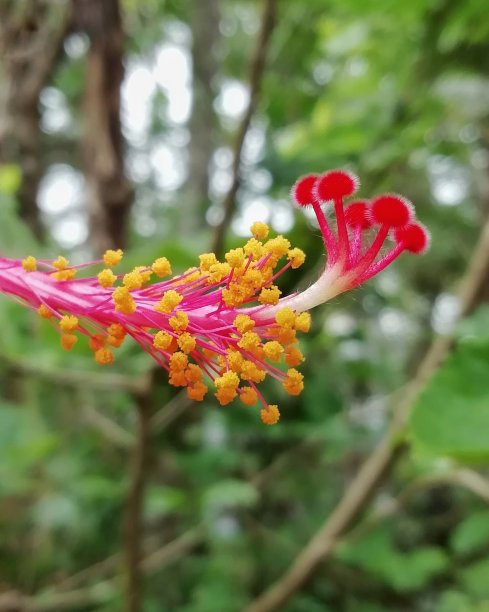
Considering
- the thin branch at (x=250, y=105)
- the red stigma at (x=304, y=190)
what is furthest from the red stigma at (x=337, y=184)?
the thin branch at (x=250, y=105)

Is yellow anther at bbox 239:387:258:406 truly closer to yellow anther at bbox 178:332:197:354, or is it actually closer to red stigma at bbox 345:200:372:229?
yellow anther at bbox 178:332:197:354

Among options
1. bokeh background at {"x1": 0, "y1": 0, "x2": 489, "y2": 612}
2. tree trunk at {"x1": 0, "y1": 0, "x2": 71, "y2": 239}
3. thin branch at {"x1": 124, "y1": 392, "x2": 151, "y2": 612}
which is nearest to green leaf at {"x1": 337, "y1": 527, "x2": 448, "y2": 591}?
bokeh background at {"x1": 0, "y1": 0, "x2": 489, "y2": 612}

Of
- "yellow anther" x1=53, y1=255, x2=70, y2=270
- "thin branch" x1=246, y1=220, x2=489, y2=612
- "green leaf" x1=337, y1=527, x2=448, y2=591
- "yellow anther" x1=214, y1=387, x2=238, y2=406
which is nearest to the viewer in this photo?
"yellow anther" x1=214, y1=387, x2=238, y2=406

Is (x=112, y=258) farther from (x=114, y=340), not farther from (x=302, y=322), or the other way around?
(x=302, y=322)

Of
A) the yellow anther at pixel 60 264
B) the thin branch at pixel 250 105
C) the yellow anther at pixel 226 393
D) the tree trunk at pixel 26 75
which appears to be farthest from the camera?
the tree trunk at pixel 26 75

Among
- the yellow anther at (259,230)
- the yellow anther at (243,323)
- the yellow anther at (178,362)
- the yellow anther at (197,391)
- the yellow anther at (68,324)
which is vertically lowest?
the yellow anther at (197,391)

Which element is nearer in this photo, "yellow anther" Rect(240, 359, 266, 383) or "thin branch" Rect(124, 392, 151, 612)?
"yellow anther" Rect(240, 359, 266, 383)

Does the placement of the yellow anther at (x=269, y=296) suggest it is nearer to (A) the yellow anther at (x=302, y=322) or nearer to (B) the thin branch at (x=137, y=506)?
(A) the yellow anther at (x=302, y=322)

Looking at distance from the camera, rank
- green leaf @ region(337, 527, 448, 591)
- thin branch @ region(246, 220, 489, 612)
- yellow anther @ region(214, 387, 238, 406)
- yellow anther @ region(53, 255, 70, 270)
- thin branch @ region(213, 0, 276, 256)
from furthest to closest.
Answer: green leaf @ region(337, 527, 448, 591), thin branch @ region(246, 220, 489, 612), thin branch @ region(213, 0, 276, 256), yellow anther @ region(53, 255, 70, 270), yellow anther @ region(214, 387, 238, 406)
